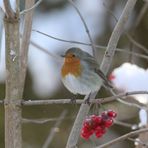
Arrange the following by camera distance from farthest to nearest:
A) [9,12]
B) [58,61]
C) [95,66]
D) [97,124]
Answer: [58,61], [95,66], [97,124], [9,12]

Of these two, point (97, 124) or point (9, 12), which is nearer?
point (9, 12)

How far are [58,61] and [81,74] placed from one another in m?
2.27

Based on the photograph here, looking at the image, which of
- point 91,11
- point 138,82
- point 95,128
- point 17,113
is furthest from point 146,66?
point 17,113

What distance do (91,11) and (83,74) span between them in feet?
9.86

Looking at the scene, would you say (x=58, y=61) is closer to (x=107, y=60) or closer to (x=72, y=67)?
(x=72, y=67)

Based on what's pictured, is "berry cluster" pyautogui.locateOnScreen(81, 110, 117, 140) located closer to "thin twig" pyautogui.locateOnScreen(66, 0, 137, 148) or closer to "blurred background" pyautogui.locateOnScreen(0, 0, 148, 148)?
"thin twig" pyautogui.locateOnScreen(66, 0, 137, 148)

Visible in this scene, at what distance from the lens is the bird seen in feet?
8.29

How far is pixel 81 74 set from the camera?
2.61 metres

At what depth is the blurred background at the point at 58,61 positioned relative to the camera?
16.4 ft

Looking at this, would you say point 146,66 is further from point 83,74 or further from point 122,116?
point 83,74

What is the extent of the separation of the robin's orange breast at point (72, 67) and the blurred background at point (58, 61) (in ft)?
6.61

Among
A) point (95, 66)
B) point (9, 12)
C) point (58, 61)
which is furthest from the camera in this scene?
point (58, 61)

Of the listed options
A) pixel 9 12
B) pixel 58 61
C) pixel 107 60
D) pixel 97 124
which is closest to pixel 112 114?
pixel 97 124

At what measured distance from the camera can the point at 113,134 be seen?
17.3 ft
